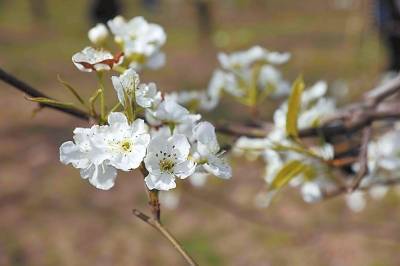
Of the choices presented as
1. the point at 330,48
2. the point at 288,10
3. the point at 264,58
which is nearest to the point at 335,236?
the point at 264,58

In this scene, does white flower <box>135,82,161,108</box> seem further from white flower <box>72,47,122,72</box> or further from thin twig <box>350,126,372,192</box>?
thin twig <box>350,126,372,192</box>

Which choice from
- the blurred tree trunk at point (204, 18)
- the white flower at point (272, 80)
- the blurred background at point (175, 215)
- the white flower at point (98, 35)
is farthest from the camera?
the blurred tree trunk at point (204, 18)

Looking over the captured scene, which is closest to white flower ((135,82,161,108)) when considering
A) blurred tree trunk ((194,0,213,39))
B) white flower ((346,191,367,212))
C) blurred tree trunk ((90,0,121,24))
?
white flower ((346,191,367,212))

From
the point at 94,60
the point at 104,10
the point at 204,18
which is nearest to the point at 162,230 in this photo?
the point at 94,60

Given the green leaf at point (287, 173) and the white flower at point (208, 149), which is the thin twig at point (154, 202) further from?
the green leaf at point (287, 173)

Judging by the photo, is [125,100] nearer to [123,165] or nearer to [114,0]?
[123,165]

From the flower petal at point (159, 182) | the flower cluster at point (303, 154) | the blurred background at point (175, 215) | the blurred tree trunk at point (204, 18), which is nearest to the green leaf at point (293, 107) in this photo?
the flower cluster at point (303, 154)
